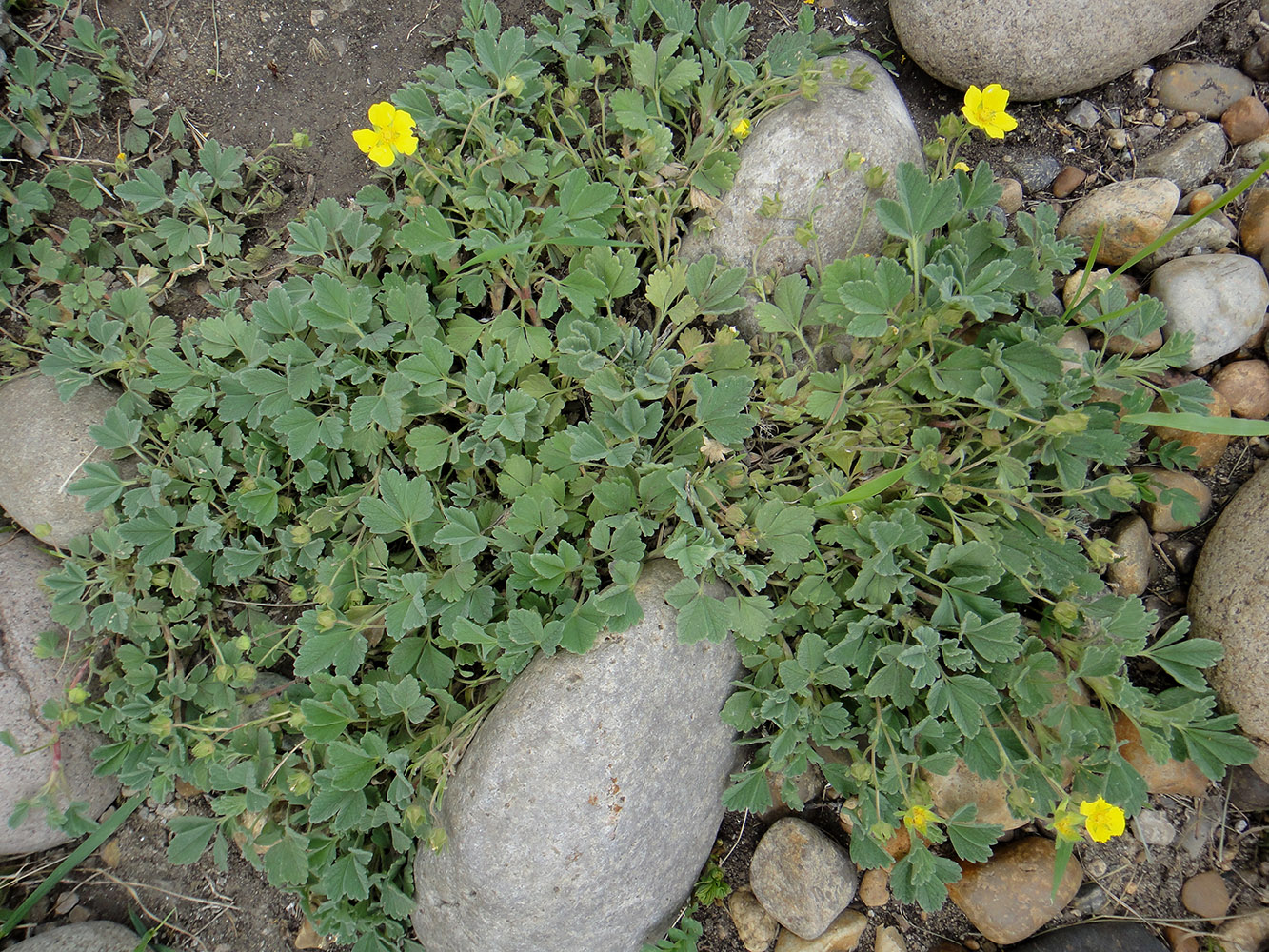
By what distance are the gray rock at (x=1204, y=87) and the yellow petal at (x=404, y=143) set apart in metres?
3.05

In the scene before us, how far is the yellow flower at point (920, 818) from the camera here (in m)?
2.47

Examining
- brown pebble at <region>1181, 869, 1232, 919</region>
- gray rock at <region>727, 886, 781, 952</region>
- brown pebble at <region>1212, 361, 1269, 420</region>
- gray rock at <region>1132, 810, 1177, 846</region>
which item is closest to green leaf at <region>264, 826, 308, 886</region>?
gray rock at <region>727, 886, 781, 952</region>

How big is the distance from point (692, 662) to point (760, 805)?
56cm

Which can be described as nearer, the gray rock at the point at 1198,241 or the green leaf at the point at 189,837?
the green leaf at the point at 189,837

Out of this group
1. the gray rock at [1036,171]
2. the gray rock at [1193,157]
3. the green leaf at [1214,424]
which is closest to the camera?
the green leaf at [1214,424]

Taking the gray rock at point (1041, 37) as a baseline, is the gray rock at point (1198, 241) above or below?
below

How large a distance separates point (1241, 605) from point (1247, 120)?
6.44 feet

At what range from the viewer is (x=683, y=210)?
10.2 feet

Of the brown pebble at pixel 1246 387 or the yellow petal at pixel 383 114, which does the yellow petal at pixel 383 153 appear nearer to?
the yellow petal at pixel 383 114

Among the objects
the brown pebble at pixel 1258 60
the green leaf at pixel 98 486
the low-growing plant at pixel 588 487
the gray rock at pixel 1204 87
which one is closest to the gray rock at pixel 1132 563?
the low-growing plant at pixel 588 487

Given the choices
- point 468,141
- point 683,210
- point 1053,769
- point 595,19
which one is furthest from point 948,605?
point 595,19

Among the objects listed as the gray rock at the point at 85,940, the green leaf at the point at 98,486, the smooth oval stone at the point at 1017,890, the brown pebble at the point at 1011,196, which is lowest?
the smooth oval stone at the point at 1017,890

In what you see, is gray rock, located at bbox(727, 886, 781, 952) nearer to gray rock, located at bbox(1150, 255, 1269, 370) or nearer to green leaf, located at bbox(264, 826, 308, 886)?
green leaf, located at bbox(264, 826, 308, 886)

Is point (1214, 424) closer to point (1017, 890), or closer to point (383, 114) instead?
point (1017, 890)
